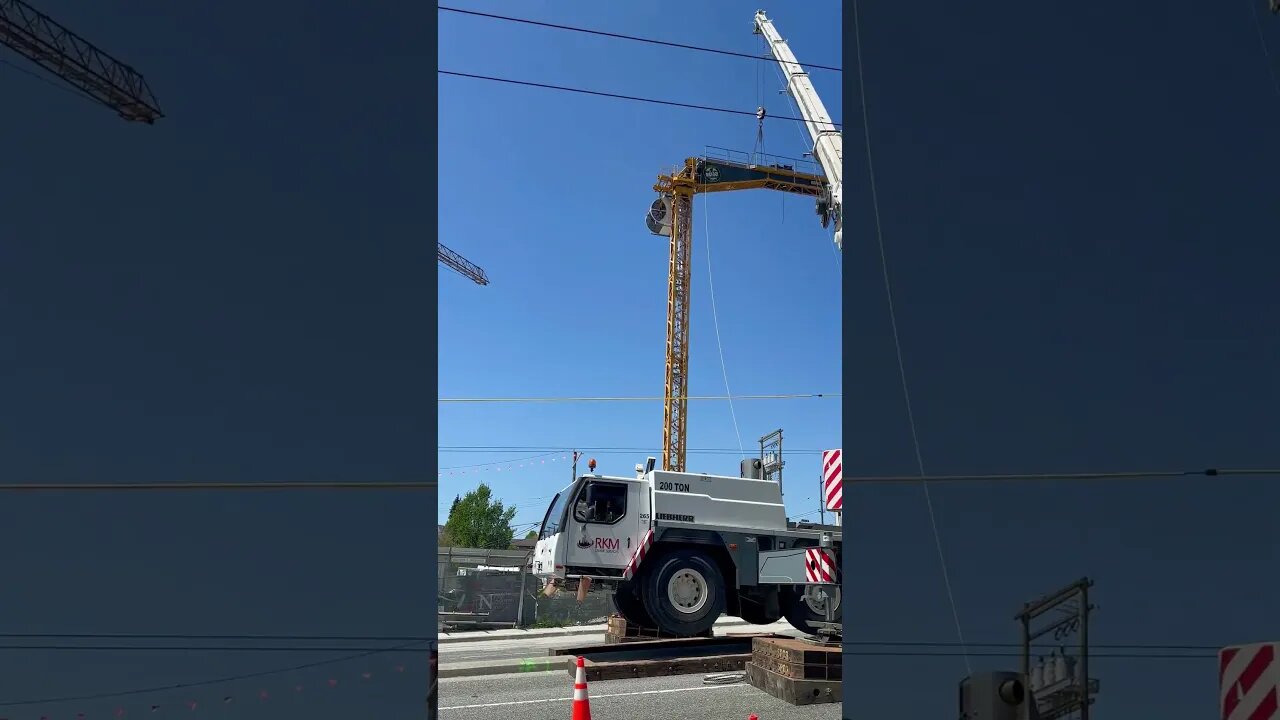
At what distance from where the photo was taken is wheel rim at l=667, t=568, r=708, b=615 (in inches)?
404

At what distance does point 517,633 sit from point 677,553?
13.1 ft

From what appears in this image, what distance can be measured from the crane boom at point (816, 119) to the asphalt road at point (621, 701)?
8.88m

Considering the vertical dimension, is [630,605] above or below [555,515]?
below

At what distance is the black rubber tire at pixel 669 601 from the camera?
1007 cm

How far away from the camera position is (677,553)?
34.3ft

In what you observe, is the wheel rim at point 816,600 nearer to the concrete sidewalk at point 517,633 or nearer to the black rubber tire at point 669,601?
the black rubber tire at point 669,601
